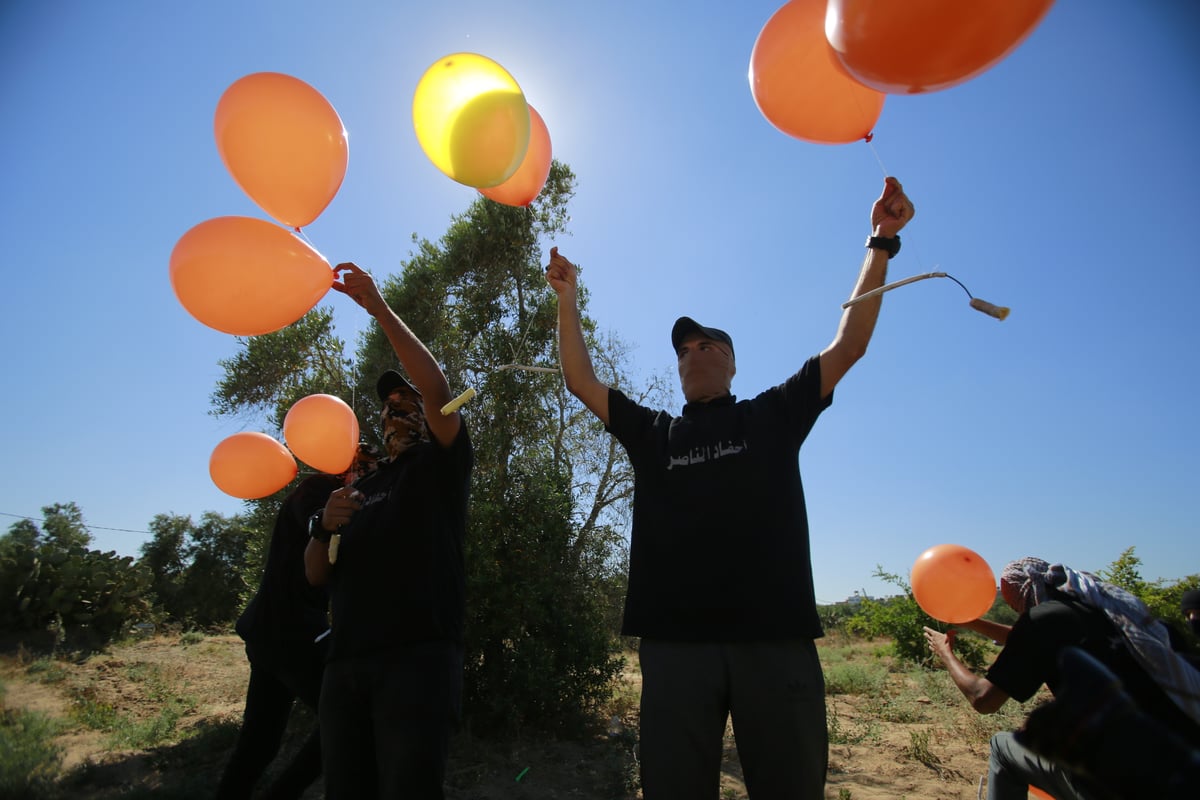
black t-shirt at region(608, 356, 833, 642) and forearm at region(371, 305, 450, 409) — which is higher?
forearm at region(371, 305, 450, 409)

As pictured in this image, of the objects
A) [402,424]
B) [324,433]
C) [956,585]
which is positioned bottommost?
[956,585]

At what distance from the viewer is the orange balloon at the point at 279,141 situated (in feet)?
7.83

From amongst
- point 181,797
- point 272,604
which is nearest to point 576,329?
point 272,604

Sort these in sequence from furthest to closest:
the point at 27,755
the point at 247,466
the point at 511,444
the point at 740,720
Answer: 1. the point at 511,444
2. the point at 27,755
3. the point at 247,466
4. the point at 740,720

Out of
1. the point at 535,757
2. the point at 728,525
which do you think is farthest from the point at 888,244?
the point at 535,757

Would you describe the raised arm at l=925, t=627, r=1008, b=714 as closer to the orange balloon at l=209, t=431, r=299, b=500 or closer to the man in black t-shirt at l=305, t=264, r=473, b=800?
the man in black t-shirt at l=305, t=264, r=473, b=800

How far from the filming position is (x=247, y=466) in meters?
3.53

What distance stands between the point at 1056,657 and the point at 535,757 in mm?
3893

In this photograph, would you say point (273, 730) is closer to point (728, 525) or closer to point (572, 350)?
point (572, 350)

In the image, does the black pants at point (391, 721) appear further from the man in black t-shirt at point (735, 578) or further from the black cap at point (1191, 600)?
the black cap at point (1191, 600)

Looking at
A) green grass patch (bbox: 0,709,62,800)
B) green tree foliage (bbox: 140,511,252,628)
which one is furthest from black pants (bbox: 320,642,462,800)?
green tree foliage (bbox: 140,511,252,628)

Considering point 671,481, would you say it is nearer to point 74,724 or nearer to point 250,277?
point 250,277

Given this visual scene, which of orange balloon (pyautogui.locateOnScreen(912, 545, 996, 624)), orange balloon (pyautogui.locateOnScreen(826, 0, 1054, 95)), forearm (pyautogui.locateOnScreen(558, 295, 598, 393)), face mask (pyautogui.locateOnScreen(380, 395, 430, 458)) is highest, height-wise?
orange balloon (pyautogui.locateOnScreen(826, 0, 1054, 95))

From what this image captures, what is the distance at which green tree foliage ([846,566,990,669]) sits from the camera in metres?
9.02
